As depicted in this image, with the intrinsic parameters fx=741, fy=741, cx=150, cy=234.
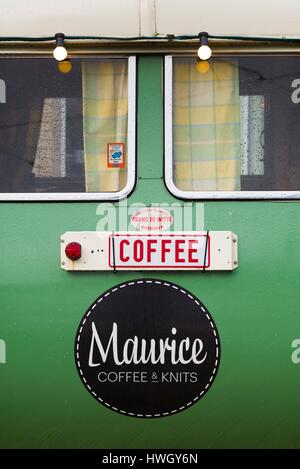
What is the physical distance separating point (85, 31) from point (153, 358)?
1.59 meters

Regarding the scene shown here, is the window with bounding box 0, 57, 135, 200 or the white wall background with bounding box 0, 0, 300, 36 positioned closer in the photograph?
the white wall background with bounding box 0, 0, 300, 36

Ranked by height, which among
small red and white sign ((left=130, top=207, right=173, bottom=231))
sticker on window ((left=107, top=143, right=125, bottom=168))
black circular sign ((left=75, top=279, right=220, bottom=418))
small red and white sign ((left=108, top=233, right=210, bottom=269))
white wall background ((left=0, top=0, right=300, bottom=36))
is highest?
white wall background ((left=0, top=0, right=300, bottom=36))

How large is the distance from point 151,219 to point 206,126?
539 millimetres

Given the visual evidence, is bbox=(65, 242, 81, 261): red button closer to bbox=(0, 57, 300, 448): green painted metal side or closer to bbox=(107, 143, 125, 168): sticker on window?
bbox=(0, 57, 300, 448): green painted metal side

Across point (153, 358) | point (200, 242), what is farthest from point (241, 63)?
point (153, 358)

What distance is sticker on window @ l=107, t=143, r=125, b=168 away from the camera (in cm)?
362

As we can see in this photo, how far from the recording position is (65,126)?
12.0ft

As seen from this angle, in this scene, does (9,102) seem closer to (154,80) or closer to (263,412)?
(154,80)

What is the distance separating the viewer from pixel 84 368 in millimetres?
3582

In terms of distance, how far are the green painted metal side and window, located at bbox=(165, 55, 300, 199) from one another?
0.09m

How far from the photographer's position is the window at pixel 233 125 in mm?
3594

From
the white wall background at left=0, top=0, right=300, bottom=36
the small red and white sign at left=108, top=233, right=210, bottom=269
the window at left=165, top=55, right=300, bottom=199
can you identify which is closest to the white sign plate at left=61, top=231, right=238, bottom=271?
the small red and white sign at left=108, top=233, right=210, bottom=269

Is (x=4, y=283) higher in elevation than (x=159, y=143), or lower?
lower

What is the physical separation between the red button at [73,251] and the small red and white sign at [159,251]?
15 cm
